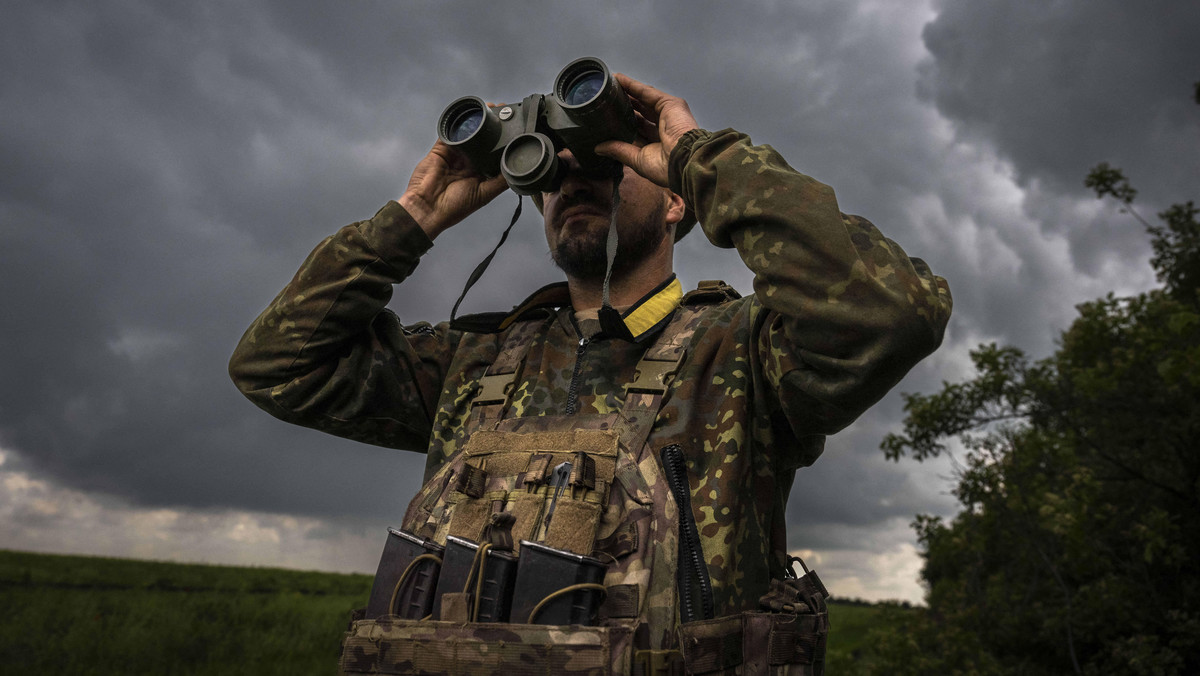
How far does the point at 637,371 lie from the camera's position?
243cm

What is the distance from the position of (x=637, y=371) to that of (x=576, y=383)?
219mm

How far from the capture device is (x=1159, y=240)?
796 cm

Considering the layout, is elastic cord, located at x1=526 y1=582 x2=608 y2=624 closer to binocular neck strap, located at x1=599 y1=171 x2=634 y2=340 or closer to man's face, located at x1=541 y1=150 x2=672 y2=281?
binocular neck strap, located at x1=599 y1=171 x2=634 y2=340

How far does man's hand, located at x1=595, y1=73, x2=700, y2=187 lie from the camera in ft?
8.15

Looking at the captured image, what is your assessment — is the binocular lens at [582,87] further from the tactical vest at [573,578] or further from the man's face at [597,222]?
the tactical vest at [573,578]

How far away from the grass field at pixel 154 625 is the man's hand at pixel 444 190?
16.7 ft

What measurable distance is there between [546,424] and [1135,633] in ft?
24.9

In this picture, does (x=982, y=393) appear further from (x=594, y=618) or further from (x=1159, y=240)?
(x=594, y=618)

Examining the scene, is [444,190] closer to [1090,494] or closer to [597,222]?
[597,222]

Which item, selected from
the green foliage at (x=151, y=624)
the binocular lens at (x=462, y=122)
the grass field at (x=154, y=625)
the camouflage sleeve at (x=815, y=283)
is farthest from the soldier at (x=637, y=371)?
the green foliage at (x=151, y=624)

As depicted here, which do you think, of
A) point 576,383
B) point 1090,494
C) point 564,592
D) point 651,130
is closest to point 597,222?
point 651,130

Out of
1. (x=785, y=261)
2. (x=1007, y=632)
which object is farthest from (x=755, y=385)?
(x=1007, y=632)

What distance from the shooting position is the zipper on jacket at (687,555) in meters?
2.05

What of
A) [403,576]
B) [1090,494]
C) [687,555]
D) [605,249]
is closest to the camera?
[687,555]
